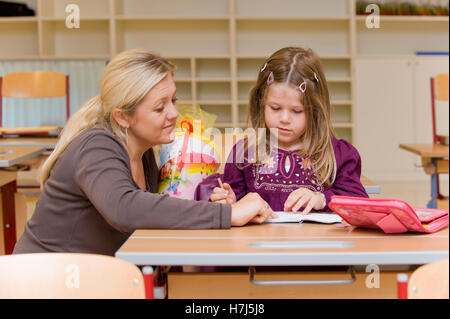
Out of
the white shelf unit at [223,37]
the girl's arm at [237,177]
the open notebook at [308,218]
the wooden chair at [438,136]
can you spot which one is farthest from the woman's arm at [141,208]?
the white shelf unit at [223,37]

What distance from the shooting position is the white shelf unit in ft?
17.5

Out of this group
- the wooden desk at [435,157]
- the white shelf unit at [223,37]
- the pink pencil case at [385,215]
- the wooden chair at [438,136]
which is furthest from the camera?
the white shelf unit at [223,37]

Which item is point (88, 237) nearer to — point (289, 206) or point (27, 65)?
point (289, 206)

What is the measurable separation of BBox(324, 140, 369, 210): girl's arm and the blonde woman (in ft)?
1.11

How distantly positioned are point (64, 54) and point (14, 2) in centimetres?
59

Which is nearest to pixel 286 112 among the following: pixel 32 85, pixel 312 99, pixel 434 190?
pixel 312 99

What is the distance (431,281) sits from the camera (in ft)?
2.97

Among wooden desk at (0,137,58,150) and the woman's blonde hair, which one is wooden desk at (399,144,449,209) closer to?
wooden desk at (0,137,58,150)

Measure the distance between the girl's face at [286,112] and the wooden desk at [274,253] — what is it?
1.45 feet

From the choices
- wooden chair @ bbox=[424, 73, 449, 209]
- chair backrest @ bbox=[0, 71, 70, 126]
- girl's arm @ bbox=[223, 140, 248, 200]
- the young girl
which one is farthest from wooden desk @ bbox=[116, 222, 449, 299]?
chair backrest @ bbox=[0, 71, 70, 126]

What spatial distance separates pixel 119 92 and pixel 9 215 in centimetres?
134

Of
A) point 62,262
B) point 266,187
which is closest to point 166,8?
point 266,187

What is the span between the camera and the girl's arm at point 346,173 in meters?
1.58

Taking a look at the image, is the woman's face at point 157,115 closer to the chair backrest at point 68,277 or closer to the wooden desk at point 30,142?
the chair backrest at point 68,277
